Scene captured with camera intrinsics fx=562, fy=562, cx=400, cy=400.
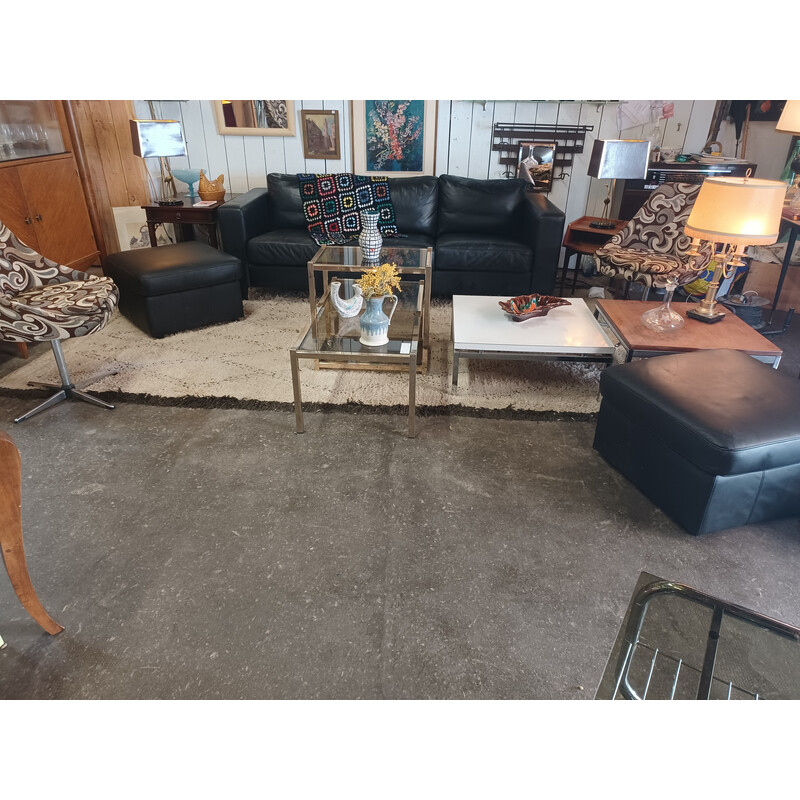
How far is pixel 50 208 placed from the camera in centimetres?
390

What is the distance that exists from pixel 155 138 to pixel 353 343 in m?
2.49

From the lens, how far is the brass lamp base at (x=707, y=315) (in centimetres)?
278

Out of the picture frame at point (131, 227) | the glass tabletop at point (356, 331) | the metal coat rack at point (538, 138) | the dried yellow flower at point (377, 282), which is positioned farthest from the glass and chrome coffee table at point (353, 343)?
the picture frame at point (131, 227)

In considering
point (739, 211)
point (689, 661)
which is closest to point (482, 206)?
point (739, 211)

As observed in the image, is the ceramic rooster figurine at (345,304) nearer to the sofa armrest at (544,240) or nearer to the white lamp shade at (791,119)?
the sofa armrest at (544,240)

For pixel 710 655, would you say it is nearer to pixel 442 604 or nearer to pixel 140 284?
pixel 442 604

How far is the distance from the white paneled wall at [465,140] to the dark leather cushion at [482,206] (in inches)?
18.4

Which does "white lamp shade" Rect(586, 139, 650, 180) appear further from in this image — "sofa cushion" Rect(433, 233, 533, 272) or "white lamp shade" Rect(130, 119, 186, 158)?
"white lamp shade" Rect(130, 119, 186, 158)

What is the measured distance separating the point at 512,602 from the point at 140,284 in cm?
270

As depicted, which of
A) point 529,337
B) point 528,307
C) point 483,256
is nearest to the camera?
point 529,337

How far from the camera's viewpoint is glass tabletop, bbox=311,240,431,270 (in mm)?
3041

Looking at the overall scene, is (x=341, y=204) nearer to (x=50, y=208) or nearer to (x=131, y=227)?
(x=131, y=227)
